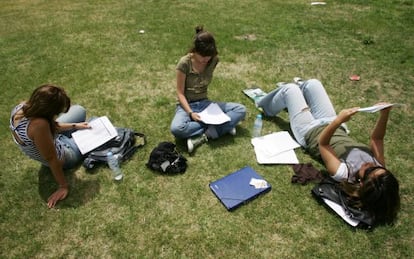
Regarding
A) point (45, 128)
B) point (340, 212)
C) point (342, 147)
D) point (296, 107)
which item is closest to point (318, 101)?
point (296, 107)

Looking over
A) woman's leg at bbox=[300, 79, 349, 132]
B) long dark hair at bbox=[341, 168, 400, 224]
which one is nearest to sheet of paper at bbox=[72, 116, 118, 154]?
woman's leg at bbox=[300, 79, 349, 132]

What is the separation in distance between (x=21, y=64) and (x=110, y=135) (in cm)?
379

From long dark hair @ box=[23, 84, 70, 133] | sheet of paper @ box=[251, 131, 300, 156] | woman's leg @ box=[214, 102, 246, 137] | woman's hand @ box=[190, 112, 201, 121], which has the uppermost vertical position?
long dark hair @ box=[23, 84, 70, 133]

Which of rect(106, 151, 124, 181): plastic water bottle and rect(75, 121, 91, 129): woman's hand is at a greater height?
rect(75, 121, 91, 129): woman's hand

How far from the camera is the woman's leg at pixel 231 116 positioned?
4785 mm

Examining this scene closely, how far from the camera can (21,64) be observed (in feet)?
22.6

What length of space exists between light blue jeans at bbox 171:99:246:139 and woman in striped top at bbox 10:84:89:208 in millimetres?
1417

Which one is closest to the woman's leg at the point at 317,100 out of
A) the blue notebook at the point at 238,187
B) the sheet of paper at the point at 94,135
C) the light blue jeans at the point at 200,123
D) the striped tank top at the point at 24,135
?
the light blue jeans at the point at 200,123

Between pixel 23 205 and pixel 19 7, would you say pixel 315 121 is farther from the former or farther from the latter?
pixel 19 7

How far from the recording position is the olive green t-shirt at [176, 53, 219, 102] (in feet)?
15.0

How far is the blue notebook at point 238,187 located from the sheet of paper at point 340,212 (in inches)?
27.1

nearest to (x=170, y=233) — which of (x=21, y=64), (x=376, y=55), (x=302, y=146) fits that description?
(x=302, y=146)

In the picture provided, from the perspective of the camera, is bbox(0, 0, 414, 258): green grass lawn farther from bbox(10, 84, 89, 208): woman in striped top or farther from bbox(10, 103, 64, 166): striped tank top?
bbox(10, 103, 64, 166): striped tank top

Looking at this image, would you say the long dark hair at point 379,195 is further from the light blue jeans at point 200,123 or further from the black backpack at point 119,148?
the black backpack at point 119,148
